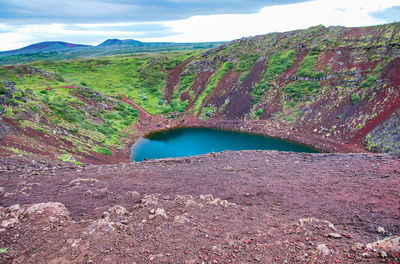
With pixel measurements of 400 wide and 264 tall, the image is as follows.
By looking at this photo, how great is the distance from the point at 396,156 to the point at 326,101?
24224mm

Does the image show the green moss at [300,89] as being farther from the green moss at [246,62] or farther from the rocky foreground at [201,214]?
the rocky foreground at [201,214]

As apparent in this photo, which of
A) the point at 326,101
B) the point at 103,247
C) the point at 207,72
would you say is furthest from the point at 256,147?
the point at 207,72

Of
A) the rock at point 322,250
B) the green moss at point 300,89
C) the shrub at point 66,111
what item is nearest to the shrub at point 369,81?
the green moss at point 300,89

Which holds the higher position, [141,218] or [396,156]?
[141,218]

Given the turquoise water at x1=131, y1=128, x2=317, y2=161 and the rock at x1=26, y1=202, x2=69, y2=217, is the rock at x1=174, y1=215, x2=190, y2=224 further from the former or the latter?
the turquoise water at x1=131, y1=128, x2=317, y2=161

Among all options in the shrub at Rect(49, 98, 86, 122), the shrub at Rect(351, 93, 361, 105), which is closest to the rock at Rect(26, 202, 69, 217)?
the shrub at Rect(49, 98, 86, 122)

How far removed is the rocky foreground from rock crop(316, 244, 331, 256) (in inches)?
1.4

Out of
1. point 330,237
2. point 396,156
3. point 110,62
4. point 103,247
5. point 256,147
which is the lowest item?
point 256,147

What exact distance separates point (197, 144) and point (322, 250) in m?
32.5

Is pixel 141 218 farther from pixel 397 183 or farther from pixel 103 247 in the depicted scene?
pixel 397 183

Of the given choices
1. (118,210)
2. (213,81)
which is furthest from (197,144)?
(118,210)

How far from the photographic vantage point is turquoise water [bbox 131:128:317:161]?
117 feet

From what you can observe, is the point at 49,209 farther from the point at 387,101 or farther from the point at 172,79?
the point at 172,79

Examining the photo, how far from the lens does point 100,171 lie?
18828 mm
